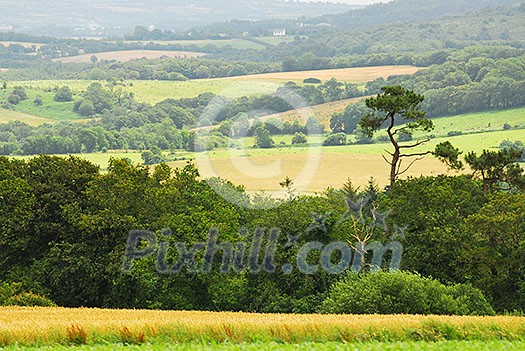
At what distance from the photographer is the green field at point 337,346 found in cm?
1927

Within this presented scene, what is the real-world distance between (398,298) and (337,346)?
622 inches

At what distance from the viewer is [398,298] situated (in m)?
34.4

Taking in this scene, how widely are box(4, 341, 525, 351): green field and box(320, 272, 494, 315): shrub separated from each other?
1320 cm

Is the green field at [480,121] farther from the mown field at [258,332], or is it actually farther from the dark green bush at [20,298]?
the mown field at [258,332]

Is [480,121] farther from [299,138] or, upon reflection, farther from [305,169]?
[305,169]

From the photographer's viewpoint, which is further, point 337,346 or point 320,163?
point 320,163

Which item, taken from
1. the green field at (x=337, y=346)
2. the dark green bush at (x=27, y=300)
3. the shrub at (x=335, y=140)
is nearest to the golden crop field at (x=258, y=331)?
the green field at (x=337, y=346)

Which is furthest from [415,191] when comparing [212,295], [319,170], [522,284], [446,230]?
[319,170]

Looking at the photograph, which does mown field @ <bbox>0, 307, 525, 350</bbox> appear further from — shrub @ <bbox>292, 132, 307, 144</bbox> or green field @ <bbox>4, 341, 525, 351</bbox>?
shrub @ <bbox>292, 132, 307, 144</bbox>

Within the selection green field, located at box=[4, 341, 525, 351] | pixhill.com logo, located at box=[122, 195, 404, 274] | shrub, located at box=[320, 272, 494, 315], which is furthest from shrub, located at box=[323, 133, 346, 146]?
green field, located at box=[4, 341, 525, 351]

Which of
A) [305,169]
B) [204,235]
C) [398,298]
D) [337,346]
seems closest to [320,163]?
[305,169]

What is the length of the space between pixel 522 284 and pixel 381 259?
906 centimetres

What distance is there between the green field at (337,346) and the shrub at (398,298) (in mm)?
13199

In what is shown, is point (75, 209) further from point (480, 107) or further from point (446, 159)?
point (480, 107)
